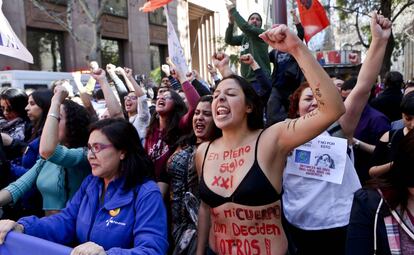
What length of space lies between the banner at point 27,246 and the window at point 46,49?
53.2 feet

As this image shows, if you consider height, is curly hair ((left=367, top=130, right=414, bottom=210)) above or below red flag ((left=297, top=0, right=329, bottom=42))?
below

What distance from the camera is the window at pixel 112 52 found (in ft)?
71.0

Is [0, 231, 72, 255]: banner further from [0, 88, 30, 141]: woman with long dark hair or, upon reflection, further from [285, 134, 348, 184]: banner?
[0, 88, 30, 141]: woman with long dark hair

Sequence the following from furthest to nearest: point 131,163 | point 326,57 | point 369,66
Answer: point 326,57 < point 369,66 < point 131,163

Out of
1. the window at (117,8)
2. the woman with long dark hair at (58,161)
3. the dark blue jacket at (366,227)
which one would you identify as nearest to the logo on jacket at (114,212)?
the woman with long dark hair at (58,161)

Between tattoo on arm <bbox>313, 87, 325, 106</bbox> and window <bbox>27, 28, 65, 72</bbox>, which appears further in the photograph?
window <bbox>27, 28, 65, 72</bbox>

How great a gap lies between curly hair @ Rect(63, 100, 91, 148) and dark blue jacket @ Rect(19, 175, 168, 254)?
3.21 ft

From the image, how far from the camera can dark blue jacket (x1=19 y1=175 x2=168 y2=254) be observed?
7.06 ft

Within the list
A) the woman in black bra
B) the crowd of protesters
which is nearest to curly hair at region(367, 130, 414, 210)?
the crowd of protesters

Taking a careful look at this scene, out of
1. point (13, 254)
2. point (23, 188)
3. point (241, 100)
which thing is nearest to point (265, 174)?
point (241, 100)

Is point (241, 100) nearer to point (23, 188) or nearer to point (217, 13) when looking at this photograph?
point (23, 188)

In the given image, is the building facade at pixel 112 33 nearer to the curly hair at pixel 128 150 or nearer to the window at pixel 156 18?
the window at pixel 156 18

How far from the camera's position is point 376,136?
12.6ft

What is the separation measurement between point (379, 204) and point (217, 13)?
33.3 metres
